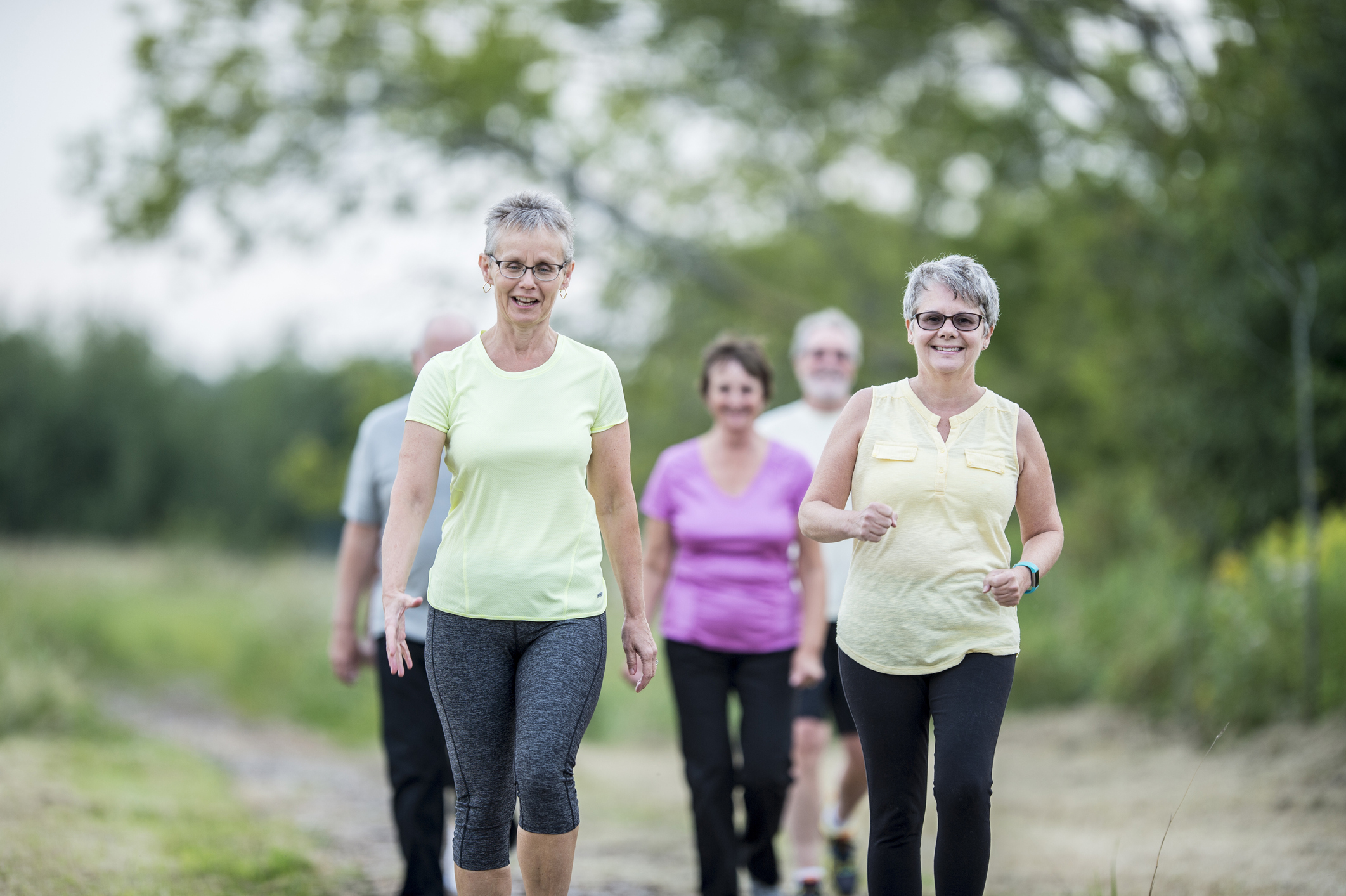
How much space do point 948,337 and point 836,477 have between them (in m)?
0.49

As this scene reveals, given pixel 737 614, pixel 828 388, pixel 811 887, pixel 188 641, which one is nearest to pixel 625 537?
pixel 737 614

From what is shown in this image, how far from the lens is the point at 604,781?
882 centimetres

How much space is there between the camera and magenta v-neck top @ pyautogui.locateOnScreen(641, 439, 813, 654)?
455cm

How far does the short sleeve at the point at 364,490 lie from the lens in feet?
15.1

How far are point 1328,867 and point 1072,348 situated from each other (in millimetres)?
17623

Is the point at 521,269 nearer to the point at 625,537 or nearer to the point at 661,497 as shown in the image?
the point at 625,537

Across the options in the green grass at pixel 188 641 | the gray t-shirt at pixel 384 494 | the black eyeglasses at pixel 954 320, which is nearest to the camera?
the black eyeglasses at pixel 954 320

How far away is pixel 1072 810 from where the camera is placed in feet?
22.4

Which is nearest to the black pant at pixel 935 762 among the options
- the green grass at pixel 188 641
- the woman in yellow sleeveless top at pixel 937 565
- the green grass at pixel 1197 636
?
the woman in yellow sleeveless top at pixel 937 565

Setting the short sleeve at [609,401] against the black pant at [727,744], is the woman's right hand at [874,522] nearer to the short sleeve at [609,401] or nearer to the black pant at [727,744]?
the short sleeve at [609,401]

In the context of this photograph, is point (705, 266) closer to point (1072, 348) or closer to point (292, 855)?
point (1072, 348)

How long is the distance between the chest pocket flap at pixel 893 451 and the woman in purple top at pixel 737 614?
1.39 metres

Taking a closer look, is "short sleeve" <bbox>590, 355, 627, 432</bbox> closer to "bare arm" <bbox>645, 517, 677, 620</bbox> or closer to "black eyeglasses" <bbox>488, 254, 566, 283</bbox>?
A: "black eyeglasses" <bbox>488, 254, 566, 283</bbox>

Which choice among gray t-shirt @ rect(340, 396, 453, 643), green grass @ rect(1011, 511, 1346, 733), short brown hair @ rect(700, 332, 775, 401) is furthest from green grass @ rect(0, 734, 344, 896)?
green grass @ rect(1011, 511, 1346, 733)
